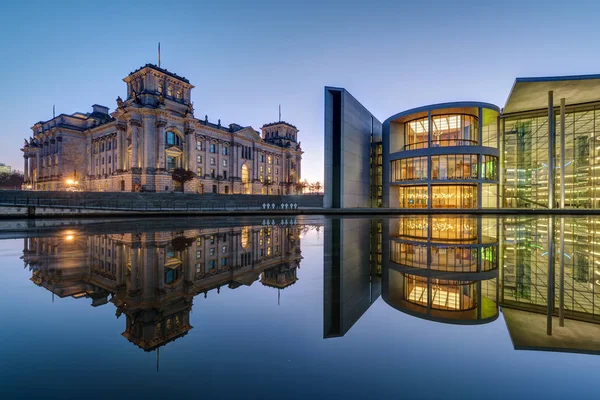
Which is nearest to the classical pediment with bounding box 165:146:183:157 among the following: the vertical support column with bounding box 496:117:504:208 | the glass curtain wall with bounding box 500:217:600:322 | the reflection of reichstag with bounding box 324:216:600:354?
the vertical support column with bounding box 496:117:504:208

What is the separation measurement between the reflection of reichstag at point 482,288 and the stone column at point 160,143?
56.2 m

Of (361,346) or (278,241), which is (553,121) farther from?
(361,346)

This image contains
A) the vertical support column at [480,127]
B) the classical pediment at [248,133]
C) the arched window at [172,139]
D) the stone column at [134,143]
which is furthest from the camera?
the classical pediment at [248,133]

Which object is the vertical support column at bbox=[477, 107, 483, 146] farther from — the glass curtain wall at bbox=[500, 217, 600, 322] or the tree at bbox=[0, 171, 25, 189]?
the tree at bbox=[0, 171, 25, 189]

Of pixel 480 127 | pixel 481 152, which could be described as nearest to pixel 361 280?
pixel 481 152

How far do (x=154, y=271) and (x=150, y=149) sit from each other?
57408mm

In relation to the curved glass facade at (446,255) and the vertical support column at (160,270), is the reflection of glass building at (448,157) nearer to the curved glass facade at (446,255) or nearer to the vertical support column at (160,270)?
the curved glass facade at (446,255)

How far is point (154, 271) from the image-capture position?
21.2 feet

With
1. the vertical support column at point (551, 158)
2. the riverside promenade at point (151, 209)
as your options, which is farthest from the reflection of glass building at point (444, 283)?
the vertical support column at point (551, 158)

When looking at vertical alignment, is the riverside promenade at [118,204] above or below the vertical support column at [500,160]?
below

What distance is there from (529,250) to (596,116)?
140 feet

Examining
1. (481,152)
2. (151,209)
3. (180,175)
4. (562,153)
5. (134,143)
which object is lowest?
(151,209)

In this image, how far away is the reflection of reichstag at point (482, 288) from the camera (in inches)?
154

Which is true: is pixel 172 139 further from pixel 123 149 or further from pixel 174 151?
pixel 123 149
